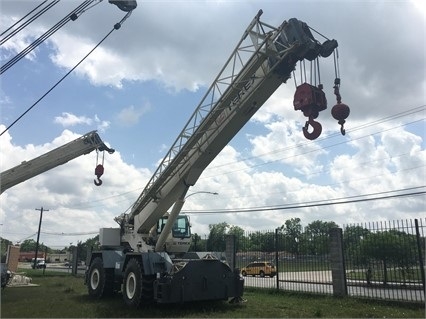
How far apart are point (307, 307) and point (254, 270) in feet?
45.6

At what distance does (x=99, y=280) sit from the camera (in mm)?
14148

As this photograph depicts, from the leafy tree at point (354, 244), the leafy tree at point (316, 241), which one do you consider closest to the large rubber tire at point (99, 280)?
the leafy tree at point (316, 241)

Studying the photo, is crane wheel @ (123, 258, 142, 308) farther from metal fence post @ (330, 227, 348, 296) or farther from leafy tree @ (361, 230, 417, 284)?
leafy tree @ (361, 230, 417, 284)

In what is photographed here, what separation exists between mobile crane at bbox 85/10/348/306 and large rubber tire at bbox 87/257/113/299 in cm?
3

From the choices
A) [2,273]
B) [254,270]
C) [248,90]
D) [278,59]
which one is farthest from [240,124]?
[254,270]

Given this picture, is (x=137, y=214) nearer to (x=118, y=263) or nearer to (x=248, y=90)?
(x=118, y=263)

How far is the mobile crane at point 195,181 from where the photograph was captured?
1039cm

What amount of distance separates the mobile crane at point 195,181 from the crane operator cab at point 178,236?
0.03 m

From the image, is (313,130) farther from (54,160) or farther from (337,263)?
(54,160)

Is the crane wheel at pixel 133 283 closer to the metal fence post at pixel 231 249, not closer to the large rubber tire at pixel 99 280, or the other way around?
the large rubber tire at pixel 99 280

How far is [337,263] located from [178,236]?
18.7ft

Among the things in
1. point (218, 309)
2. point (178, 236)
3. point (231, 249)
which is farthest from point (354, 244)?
point (231, 249)

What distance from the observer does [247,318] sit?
32.6 feet

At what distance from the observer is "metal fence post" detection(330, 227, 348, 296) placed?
46.9 ft
